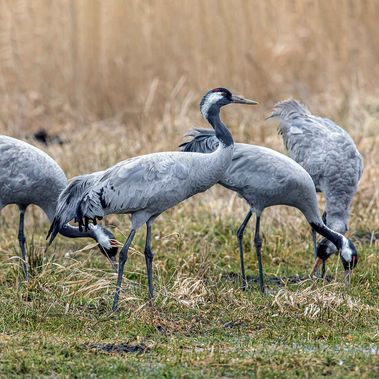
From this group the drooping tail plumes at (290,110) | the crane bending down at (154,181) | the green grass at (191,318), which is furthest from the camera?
the drooping tail plumes at (290,110)

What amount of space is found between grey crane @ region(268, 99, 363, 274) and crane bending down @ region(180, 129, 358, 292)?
567 mm

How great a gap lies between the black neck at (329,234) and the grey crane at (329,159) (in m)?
0.46

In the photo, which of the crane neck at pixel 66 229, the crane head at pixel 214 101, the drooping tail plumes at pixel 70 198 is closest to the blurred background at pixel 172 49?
the crane neck at pixel 66 229

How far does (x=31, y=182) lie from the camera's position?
22.7ft

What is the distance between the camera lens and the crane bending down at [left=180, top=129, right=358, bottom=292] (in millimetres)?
6703

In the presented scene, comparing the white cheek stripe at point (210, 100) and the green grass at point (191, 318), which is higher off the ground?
the white cheek stripe at point (210, 100)

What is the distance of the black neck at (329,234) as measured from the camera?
688 cm

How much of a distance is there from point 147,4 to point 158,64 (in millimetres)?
736

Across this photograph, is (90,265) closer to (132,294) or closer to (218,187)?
(132,294)

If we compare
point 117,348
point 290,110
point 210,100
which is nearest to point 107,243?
point 210,100

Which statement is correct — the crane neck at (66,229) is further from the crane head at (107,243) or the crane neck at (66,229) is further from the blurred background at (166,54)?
the blurred background at (166,54)

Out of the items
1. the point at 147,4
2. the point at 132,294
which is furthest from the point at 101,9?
the point at 132,294

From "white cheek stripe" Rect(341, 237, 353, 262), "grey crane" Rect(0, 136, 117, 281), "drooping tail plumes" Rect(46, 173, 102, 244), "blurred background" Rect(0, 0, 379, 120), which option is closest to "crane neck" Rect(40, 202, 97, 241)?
"grey crane" Rect(0, 136, 117, 281)

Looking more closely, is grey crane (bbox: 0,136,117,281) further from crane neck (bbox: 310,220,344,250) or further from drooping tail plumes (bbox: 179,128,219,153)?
crane neck (bbox: 310,220,344,250)
